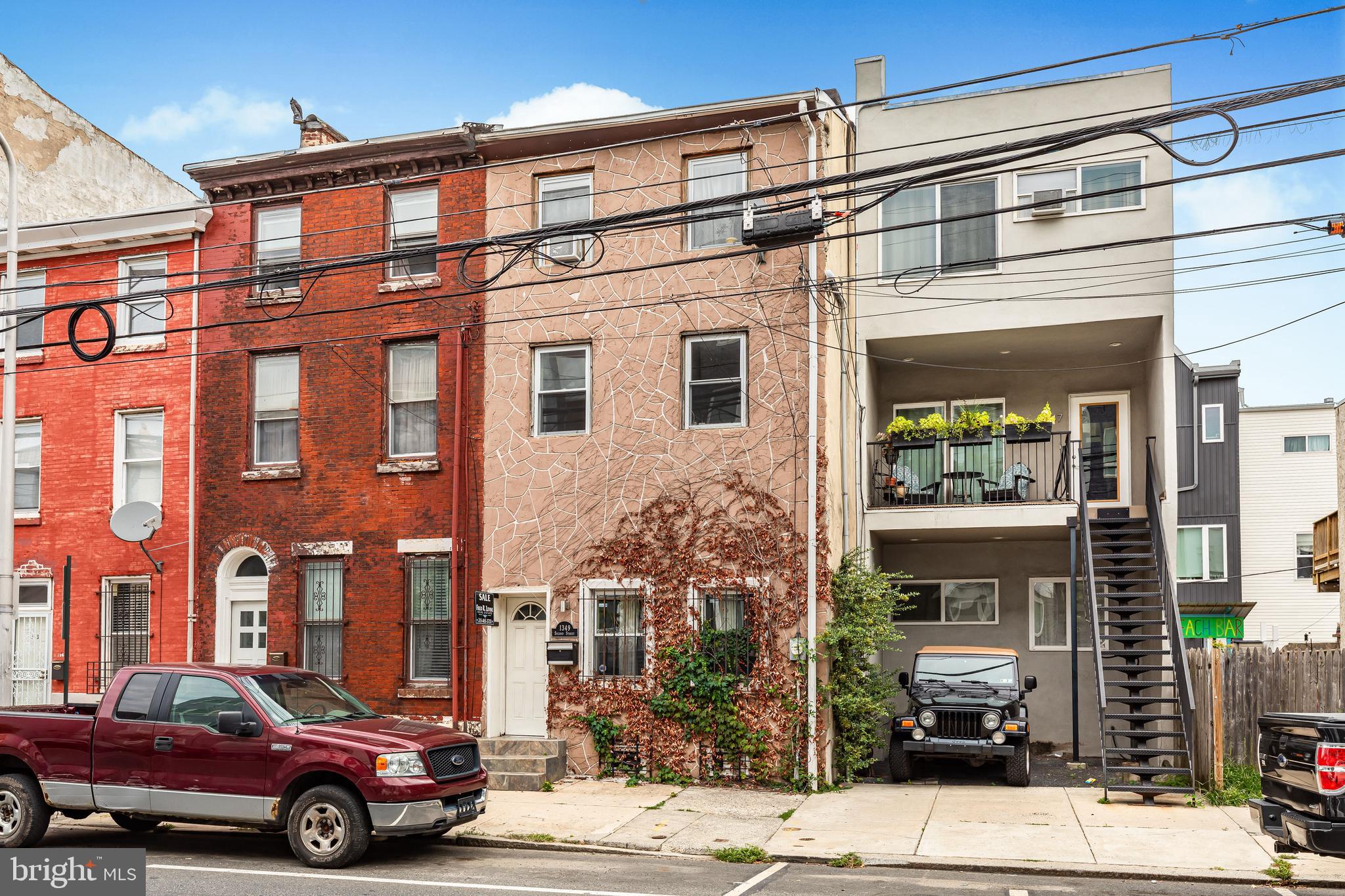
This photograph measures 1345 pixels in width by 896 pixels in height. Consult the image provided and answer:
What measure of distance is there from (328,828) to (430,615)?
7.06 m

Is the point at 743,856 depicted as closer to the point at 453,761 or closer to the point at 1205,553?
the point at 453,761

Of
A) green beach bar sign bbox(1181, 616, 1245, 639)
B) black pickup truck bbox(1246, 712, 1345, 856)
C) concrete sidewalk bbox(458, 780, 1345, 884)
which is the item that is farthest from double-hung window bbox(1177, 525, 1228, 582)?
black pickup truck bbox(1246, 712, 1345, 856)

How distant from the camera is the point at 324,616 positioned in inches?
720

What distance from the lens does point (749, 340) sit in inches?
656

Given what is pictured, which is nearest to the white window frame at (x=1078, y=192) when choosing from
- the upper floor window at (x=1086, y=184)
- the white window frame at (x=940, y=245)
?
the upper floor window at (x=1086, y=184)

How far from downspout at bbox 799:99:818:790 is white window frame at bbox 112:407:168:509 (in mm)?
10569

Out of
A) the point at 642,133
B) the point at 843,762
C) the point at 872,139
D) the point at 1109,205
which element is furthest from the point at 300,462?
the point at 1109,205

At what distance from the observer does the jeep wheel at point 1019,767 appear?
51.8ft

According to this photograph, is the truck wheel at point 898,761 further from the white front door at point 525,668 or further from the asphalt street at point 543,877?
the asphalt street at point 543,877

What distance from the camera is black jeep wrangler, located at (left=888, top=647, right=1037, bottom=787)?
15.7 meters

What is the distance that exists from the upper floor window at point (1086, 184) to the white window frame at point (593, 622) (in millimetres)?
8624

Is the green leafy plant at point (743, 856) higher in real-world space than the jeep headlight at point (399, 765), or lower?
lower

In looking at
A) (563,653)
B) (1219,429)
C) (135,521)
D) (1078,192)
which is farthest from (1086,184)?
(1219,429)

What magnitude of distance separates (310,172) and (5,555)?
24.0 ft
